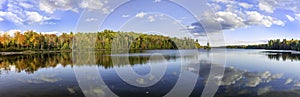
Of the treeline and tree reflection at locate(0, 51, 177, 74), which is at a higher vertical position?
the treeline

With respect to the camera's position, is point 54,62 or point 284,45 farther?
point 284,45

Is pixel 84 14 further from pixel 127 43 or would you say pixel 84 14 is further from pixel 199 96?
pixel 127 43

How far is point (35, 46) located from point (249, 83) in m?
92.1

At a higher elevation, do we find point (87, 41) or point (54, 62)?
point (87, 41)

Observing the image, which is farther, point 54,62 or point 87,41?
point 87,41

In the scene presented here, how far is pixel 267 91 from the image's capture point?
14695 millimetres

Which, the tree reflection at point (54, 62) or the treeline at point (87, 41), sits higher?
the treeline at point (87, 41)

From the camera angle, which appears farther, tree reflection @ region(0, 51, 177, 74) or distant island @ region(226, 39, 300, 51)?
distant island @ region(226, 39, 300, 51)

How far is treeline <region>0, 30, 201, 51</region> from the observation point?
3433 inches

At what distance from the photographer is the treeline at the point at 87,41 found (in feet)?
286

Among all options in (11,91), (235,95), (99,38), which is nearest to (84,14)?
(11,91)

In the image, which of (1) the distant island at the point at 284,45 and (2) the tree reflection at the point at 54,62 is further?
(1) the distant island at the point at 284,45

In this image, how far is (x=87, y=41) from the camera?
4523 inches

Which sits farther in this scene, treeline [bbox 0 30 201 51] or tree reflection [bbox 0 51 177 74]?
treeline [bbox 0 30 201 51]
